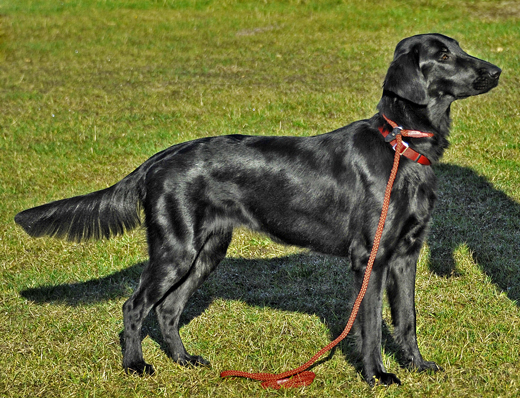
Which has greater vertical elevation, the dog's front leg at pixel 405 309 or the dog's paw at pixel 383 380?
the dog's front leg at pixel 405 309

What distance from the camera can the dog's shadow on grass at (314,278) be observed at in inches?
197

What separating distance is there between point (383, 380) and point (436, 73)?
1.89 metres

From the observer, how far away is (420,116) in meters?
3.85

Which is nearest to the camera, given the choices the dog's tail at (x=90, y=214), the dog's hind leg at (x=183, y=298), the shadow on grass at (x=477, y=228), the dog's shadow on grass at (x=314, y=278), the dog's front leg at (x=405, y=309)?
the dog's front leg at (x=405, y=309)

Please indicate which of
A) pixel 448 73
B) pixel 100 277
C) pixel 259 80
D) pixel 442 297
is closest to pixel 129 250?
pixel 100 277

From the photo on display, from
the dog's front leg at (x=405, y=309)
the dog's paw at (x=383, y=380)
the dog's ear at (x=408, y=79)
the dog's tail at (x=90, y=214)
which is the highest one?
the dog's ear at (x=408, y=79)

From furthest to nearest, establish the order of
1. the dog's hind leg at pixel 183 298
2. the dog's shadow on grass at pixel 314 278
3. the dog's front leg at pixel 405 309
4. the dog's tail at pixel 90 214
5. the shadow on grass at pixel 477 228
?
1. the shadow on grass at pixel 477 228
2. the dog's shadow on grass at pixel 314 278
3. the dog's hind leg at pixel 183 298
4. the dog's tail at pixel 90 214
5. the dog's front leg at pixel 405 309

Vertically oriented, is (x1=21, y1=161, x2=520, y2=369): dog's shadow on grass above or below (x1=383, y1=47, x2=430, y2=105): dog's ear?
below

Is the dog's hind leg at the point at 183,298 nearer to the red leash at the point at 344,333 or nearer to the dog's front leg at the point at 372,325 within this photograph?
the red leash at the point at 344,333

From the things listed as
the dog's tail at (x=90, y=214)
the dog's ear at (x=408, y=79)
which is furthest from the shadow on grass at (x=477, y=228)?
the dog's tail at (x=90, y=214)

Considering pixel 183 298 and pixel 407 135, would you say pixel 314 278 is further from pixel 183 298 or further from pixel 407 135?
pixel 407 135

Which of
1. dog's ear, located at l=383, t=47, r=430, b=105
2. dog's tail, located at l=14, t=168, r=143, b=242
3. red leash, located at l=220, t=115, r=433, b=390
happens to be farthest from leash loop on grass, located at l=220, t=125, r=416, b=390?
dog's tail, located at l=14, t=168, r=143, b=242

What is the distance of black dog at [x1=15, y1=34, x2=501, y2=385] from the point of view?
3795 millimetres

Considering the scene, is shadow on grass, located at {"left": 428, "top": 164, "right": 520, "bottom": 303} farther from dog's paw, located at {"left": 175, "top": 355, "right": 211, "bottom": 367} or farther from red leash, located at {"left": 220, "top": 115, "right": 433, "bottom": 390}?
dog's paw, located at {"left": 175, "top": 355, "right": 211, "bottom": 367}
